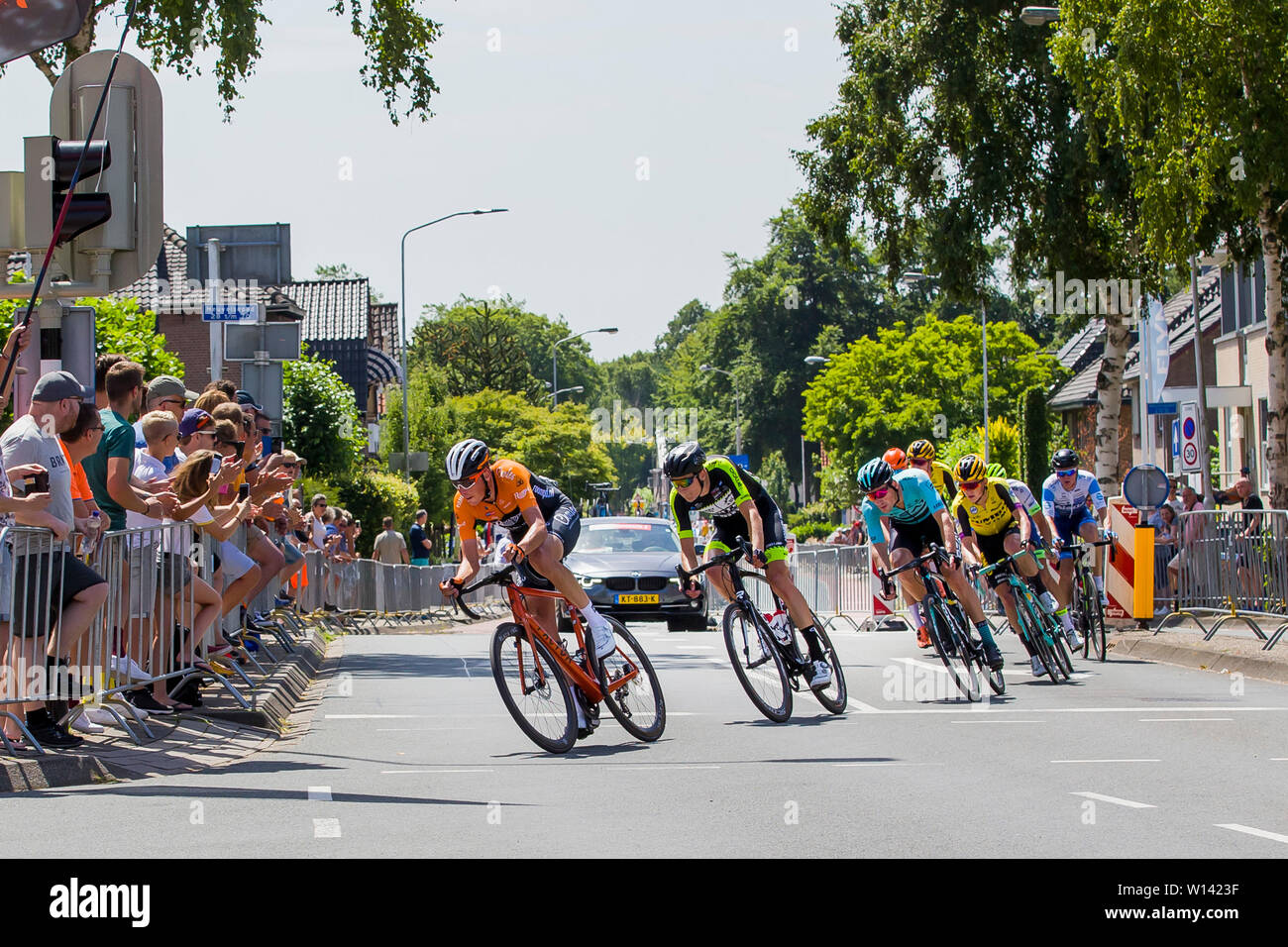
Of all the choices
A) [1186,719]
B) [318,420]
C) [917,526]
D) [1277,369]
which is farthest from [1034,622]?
[318,420]

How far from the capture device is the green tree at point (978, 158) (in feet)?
100

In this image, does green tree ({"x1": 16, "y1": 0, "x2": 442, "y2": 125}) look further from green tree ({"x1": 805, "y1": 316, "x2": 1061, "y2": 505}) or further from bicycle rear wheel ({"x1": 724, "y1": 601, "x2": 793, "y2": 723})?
green tree ({"x1": 805, "y1": 316, "x2": 1061, "y2": 505})

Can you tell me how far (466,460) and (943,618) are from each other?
15.2 ft

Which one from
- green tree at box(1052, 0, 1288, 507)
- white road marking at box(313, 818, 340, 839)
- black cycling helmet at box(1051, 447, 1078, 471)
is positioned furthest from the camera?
green tree at box(1052, 0, 1288, 507)

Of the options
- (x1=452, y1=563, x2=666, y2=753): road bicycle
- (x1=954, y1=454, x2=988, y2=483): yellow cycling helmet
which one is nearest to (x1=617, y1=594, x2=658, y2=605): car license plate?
(x1=954, y1=454, x2=988, y2=483): yellow cycling helmet

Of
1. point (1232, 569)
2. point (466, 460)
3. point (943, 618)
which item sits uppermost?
point (466, 460)

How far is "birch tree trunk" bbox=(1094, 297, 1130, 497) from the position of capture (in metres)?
32.2

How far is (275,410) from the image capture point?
20.3 meters

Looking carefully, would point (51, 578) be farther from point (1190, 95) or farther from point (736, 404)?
point (736, 404)

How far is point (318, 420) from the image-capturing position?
138 ft

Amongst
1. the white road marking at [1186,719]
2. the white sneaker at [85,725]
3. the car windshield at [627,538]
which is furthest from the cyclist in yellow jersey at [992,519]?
the car windshield at [627,538]

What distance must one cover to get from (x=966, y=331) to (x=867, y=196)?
35.3 metres

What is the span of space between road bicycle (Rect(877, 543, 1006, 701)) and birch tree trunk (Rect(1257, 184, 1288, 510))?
11509mm
